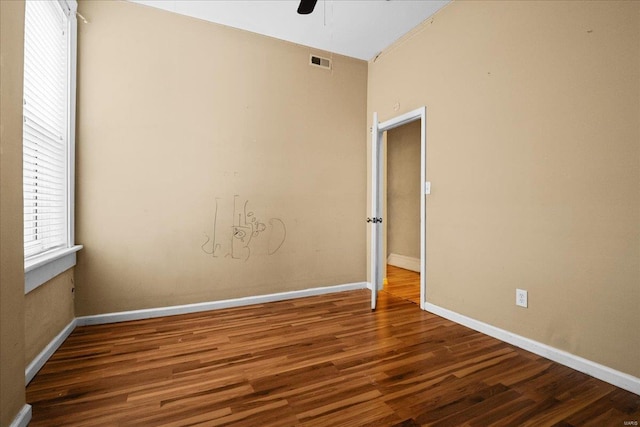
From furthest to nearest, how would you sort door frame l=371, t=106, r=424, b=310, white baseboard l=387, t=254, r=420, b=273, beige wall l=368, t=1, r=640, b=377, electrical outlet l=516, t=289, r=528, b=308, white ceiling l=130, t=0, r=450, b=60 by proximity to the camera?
white baseboard l=387, t=254, r=420, b=273
door frame l=371, t=106, r=424, b=310
white ceiling l=130, t=0, r=450, b=60
electrical outlet l=516, t=289, r=528, b=308
beige wall l=368, t=1, r=640, b=377

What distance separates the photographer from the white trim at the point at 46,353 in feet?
5.75

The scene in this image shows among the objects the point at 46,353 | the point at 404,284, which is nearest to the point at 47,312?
the point at 46,353

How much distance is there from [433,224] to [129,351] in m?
2.73

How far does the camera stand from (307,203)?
347 cm

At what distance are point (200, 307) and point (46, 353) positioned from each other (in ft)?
3.79

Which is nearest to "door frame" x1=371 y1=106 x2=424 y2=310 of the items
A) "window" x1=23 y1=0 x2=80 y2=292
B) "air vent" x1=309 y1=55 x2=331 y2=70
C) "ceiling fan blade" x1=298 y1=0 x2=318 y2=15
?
"air vent" x1=309 y1=55 x2=331 y2=70

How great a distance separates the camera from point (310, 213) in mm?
3486

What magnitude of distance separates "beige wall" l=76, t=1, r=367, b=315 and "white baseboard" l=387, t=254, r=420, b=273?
161cm

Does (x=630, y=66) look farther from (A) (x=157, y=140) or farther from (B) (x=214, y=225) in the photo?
(A) (x=157, y=140)

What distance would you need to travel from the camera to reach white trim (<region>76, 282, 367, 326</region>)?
2633 mm

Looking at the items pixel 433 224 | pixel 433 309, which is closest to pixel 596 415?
pixel 433 309

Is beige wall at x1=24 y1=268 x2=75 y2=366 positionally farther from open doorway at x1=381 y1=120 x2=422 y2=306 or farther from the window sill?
open doorway at x1=381 y1=120 x2=422 y2=306

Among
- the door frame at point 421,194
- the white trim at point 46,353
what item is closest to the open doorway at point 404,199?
the door frame at point 421,194

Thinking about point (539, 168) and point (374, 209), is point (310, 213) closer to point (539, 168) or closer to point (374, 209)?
point (374, 209)
